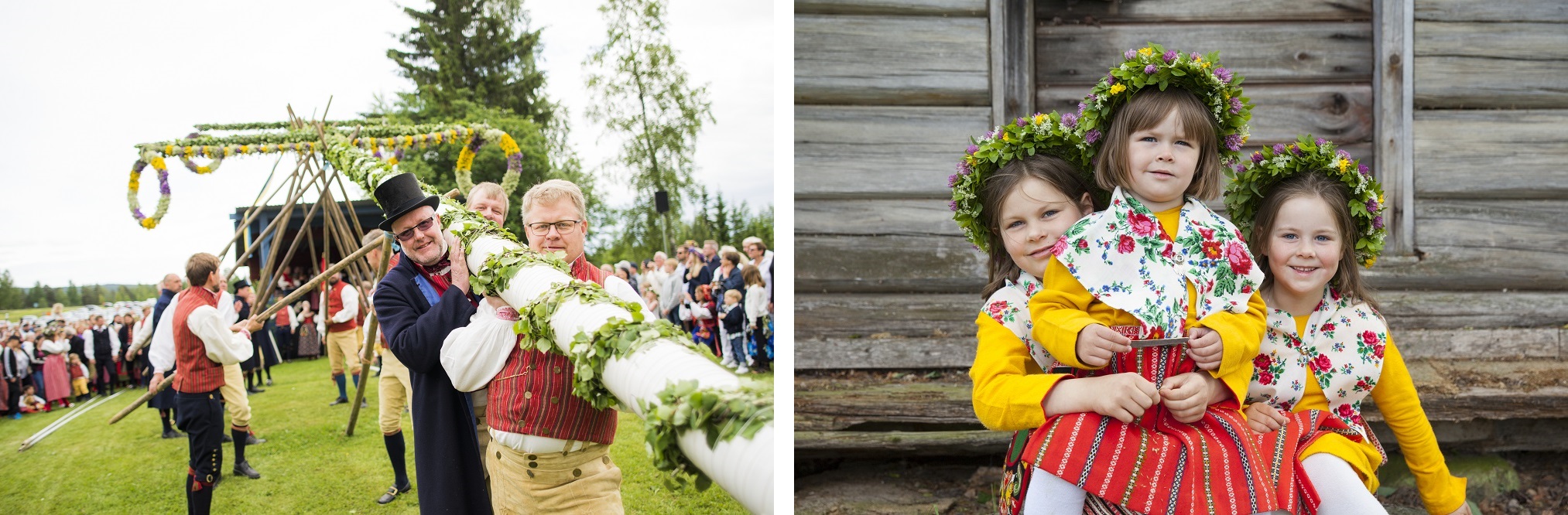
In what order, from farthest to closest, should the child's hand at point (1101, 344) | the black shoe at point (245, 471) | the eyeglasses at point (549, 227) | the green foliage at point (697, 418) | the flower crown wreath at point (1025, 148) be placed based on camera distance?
the black shoe at point (245, 471) < the eyeglasses at point (549, 227) < the flower crown wreath at point (1025, 148) < the child's hand at point (1101, 344) < the green foliage at point (697, 418)

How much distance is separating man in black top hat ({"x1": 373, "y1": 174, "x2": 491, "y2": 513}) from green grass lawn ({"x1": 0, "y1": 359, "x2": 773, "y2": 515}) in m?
0.69

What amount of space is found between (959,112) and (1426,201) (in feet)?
6.74

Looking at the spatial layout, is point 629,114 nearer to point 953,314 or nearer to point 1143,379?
point 953,314

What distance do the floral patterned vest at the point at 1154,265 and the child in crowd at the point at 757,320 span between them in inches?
204

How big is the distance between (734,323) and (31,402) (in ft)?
14.6

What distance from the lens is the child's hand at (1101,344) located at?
159cm

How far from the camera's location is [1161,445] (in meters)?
1.66

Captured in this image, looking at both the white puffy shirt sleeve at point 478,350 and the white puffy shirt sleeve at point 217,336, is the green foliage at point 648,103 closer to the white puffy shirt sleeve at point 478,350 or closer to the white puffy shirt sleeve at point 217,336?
the white puffy shirt sleeve at point 217,336

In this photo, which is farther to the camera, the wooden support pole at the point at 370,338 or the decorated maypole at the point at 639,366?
the wooden support pole at the point at 370,338

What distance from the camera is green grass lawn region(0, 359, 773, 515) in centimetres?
298

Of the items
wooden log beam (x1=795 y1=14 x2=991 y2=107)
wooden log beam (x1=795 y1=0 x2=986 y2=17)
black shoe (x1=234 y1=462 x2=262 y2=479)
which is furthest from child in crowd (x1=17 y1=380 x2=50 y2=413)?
wooden log beam (x1=795 y1=0 x2=986 y2=17)

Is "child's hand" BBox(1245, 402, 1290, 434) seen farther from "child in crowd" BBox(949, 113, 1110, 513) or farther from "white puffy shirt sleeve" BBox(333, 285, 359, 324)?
"white puffy shirt sleeve" BBox(333, 285, 359, 324)

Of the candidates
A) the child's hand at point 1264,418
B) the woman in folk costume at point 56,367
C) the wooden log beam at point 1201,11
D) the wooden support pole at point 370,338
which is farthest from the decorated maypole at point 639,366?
the wooden log beam at point 1201,11

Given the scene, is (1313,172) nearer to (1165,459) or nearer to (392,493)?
(1165,459)
